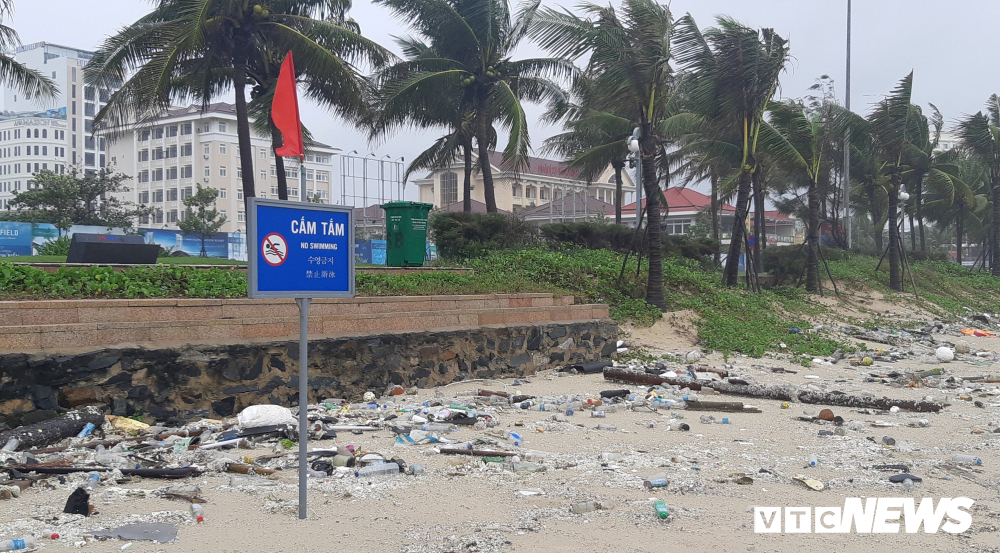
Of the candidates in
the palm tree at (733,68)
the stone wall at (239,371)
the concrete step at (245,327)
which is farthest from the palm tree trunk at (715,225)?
the stone wall at (239,371)

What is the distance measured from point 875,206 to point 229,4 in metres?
36.8

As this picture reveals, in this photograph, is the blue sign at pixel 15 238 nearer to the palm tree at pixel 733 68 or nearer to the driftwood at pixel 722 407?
the palm tree at pixel 733 68

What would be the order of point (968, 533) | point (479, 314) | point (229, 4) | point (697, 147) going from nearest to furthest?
point (968, 533), point (479, 314), point (229, 4), point (697, 147)

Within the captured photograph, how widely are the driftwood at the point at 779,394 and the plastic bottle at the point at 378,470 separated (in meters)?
5.52

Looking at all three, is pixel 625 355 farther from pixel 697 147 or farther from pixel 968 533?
pixel 697 147

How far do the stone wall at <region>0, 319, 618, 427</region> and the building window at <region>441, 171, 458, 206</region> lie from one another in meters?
51.0

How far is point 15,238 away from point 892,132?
1158 inches

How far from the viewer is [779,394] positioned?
10.1 metres

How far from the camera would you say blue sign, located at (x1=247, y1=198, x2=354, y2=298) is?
445 centimetres

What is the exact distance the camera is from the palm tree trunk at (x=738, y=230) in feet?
70.9

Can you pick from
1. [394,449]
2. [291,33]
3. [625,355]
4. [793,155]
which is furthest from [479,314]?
[793,155]

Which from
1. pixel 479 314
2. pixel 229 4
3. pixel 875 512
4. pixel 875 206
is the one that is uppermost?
pixel 229 4

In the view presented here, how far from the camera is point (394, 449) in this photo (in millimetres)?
6746

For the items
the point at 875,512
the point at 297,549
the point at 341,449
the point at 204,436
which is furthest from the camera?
the point at 204,436
